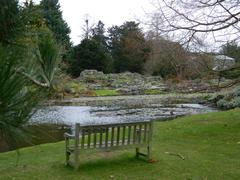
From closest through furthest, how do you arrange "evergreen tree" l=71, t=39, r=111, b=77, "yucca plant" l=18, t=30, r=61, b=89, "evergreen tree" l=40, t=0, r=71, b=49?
"yucca plant" l=18, t=30, r=61, b=89, "evergreen tree" l=40, t=0, r=71, b=49, "evergreen tree" l=71, t=39, r=111, b=77

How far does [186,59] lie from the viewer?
11266 millimetres

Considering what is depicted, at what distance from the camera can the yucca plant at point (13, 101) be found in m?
1.41

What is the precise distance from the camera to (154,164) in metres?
7.75

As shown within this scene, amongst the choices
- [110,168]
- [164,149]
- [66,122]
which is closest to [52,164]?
[110,168]

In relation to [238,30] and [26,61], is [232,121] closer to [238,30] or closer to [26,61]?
[238,30]

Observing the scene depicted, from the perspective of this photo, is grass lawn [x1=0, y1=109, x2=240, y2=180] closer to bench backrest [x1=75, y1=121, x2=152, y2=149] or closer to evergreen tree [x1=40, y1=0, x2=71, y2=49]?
bench backrest [x1=75, y1=121, x2=152, y2=149]

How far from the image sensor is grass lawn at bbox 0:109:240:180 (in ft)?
23.1

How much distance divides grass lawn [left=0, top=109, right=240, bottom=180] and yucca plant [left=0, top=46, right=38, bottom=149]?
211 inches

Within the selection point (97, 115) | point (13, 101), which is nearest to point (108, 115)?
point (97, 115)

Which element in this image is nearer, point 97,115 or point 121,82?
point 97,115

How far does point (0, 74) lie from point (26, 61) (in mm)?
380

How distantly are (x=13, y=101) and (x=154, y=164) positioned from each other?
651 centimetres

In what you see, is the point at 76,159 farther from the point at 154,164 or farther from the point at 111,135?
the point at 154,164

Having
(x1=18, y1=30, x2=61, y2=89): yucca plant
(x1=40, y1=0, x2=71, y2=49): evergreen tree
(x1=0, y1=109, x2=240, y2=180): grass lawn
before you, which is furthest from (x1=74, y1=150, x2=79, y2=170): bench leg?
(x1=18, y1=30, x2=61, y2=89): yucca plant
